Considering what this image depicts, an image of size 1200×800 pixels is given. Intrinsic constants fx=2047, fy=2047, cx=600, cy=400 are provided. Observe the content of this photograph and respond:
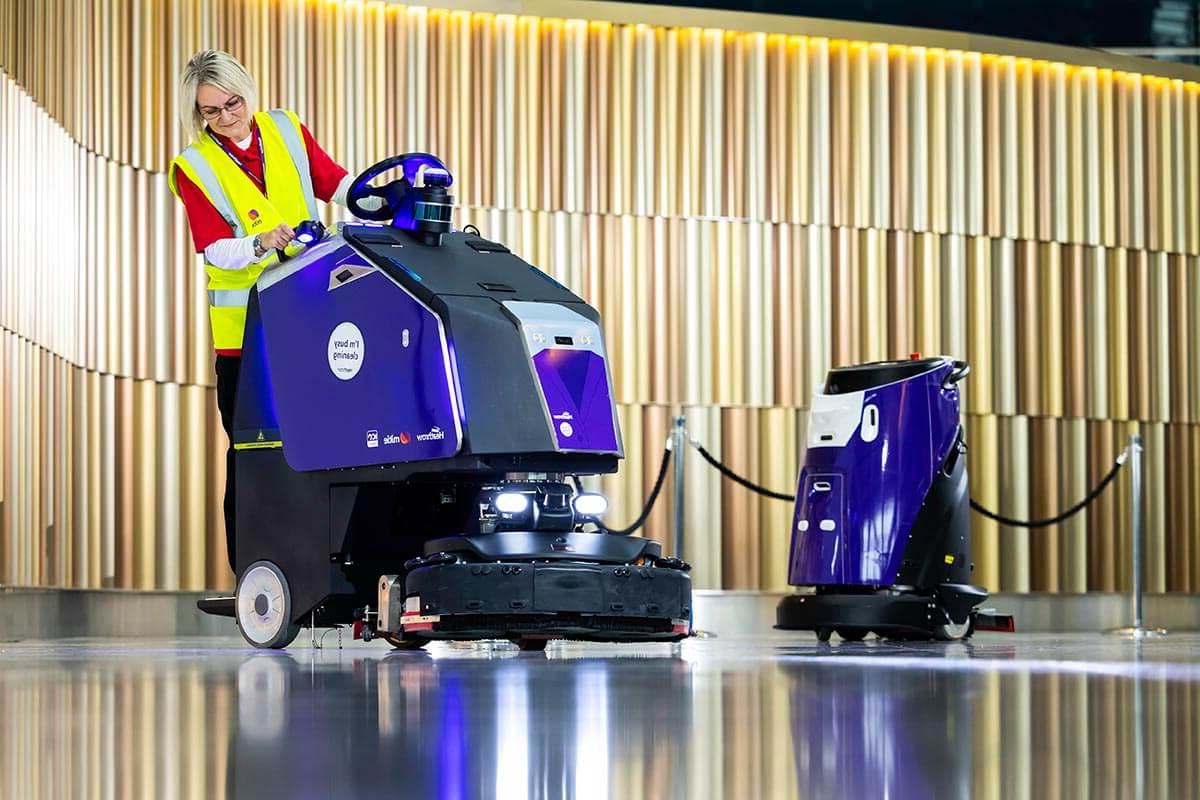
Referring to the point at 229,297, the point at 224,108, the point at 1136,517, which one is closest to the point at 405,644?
the point at 229,297

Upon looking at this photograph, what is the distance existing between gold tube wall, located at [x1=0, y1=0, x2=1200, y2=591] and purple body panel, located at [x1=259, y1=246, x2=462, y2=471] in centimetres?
314

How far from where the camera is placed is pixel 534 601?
429 cm

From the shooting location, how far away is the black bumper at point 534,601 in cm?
429

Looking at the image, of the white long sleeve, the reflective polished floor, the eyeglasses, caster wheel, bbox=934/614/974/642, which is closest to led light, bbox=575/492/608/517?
the reflective polished floor

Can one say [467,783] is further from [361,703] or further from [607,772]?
[361,703]

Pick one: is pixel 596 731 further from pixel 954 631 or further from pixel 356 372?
pixel 954 631

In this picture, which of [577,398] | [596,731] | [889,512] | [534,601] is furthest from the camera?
[889,512]

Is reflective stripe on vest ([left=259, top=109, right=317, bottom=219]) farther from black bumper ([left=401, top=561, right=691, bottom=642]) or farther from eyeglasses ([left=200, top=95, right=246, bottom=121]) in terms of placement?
black bumper ([left=401, top=561, right=691, bottom=642])

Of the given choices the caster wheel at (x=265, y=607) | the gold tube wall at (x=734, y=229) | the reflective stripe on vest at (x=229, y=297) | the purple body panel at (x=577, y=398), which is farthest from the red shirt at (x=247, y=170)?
the gold tube wall at (x=734, y=229)

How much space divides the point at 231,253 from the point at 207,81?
1.51ft

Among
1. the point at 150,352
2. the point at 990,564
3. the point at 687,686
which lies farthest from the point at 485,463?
the point at 990,564

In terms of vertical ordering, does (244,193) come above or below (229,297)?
above

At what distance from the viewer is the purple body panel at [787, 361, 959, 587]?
6.37 metres

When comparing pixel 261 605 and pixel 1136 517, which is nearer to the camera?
pixel 261 605
